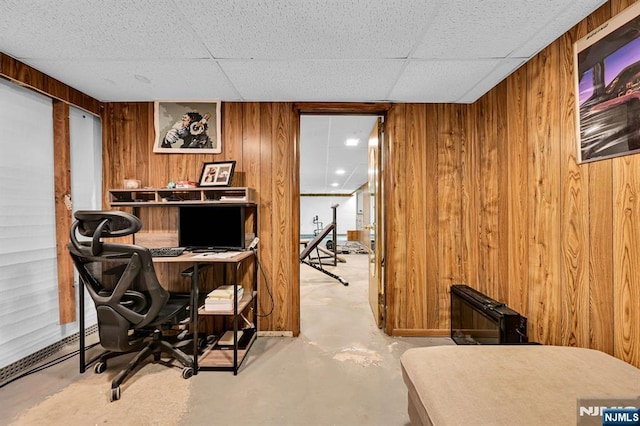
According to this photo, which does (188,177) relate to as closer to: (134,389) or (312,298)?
(134,389)

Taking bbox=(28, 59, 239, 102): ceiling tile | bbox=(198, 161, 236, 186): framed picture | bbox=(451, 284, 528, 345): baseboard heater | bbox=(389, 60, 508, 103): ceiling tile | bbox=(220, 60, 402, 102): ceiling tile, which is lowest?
bbox=(451, 284, 528, 345): baseboard heater

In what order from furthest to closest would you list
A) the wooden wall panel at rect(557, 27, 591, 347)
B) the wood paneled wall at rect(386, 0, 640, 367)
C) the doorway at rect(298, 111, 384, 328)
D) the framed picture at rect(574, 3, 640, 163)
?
the doorway at rect(298, 111, 384, 328)
the wooden wall panel at rect(557, 27, 591, 347)
the wood paneled wall at rect(386, 0, 640, 367)
the framed picture at rect(574, 3, 640, 163)

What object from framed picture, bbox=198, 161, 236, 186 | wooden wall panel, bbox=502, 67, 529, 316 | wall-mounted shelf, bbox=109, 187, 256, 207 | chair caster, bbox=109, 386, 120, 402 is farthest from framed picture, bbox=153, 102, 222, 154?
wooden wall panel, bbox=502, 67, 529, 316

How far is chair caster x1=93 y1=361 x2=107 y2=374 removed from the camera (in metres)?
2.02

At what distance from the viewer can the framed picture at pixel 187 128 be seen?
103 inches

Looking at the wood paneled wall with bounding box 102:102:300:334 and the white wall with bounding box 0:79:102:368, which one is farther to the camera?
the wood paneled wall with bounding box 102:102:300:334

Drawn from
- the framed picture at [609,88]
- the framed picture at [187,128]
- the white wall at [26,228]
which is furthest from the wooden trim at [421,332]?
the white wall at [26,228]

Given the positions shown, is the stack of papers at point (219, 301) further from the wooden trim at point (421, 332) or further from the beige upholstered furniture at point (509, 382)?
the wooden trim at point (421, 332)

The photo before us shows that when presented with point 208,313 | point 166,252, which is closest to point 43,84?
point 166,252

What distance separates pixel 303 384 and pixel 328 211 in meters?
11.6

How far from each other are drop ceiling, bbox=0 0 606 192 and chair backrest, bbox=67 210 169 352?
1.13 metres

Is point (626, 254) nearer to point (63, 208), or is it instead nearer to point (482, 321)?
point (482, 321)

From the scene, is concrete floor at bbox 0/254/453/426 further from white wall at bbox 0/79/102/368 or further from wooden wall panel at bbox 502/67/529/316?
wooden wall panel at bbox 502/67/529/316

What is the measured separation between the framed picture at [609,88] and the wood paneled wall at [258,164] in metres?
2.09
